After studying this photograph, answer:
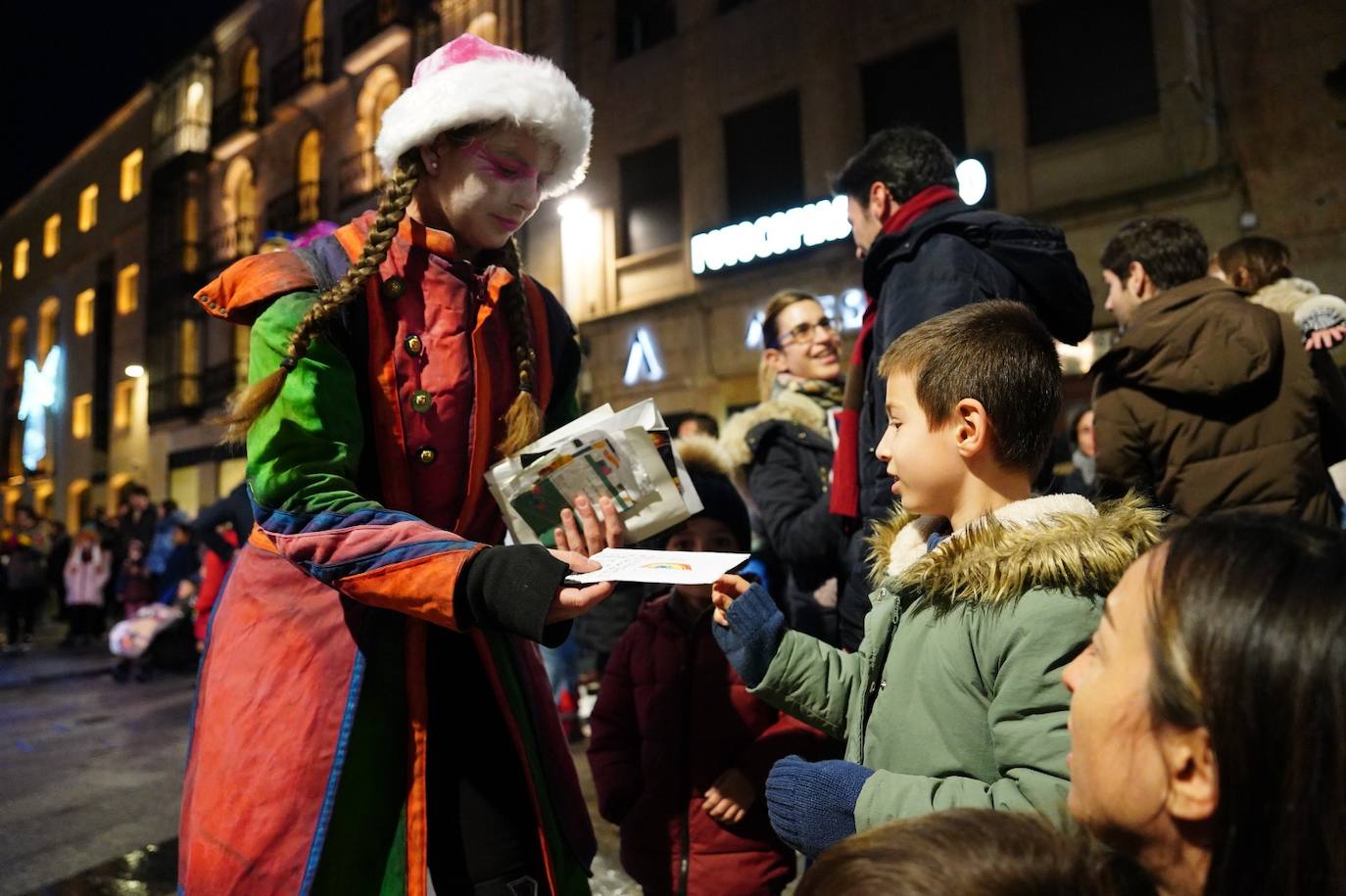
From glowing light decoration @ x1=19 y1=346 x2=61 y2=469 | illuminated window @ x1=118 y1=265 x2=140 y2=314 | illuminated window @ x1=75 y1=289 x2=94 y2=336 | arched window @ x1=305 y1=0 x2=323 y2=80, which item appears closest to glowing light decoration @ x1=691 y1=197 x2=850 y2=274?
arched window @ x1=305 y1=0 x2=323 y2=80

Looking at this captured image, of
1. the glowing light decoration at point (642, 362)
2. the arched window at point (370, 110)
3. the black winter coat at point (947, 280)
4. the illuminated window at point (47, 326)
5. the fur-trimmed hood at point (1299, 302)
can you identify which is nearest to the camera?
the black winter coat at point (947, 280)

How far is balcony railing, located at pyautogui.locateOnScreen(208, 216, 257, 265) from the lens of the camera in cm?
2345

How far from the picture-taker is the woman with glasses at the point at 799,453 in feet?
9.87

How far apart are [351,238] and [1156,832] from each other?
1658 mm

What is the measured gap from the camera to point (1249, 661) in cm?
92

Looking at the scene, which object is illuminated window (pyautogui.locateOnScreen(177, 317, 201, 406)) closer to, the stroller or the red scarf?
the stroller

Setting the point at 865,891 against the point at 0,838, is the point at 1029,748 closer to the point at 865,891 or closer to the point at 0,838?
the point at 865,891

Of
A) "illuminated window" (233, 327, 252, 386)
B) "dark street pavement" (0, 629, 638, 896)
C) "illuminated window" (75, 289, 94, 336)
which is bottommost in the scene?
"dark street pavement" (0, 629, 638, 896)

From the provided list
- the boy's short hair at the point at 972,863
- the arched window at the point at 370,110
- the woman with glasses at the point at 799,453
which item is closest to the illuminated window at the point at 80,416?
the arched window at the point at 370,110

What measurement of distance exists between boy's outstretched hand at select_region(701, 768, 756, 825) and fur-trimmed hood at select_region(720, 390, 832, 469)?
1280 millimetres

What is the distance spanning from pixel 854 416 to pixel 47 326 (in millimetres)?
35442

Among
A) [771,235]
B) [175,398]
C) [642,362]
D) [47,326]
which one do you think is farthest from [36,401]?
[771,235]

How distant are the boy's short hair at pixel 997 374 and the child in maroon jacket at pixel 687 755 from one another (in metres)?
1.02

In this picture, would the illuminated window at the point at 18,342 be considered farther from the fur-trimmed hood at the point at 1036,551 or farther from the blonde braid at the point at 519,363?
the fur-trimmed hood at the point at 1036,551
